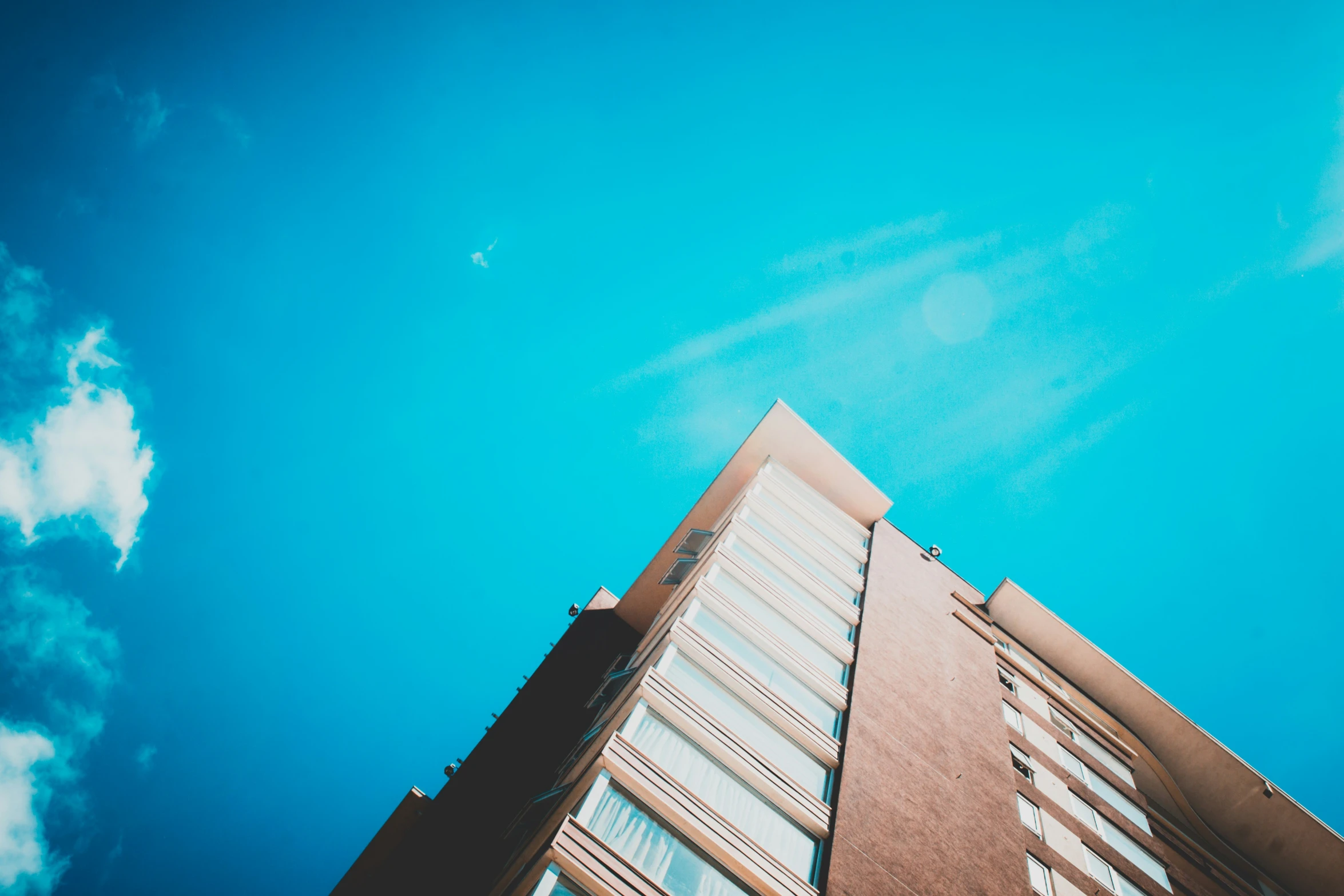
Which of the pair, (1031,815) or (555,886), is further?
(1031,815)

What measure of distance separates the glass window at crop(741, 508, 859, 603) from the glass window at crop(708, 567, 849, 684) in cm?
281

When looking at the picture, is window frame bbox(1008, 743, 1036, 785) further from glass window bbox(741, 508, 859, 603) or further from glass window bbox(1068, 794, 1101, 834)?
glass window bbox(741, 508, 859, 603)

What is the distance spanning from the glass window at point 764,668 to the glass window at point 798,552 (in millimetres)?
4664

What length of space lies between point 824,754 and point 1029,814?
6.35 metres

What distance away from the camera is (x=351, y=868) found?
17.8 metres

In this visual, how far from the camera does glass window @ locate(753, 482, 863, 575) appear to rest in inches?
832

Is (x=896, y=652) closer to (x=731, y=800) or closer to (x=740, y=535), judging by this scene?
(x=740, y=535)

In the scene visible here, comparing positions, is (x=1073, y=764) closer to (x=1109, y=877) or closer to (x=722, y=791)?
(x=1109, y=877)

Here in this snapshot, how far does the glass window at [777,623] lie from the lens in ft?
51.3

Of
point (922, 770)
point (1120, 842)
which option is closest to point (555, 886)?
point (922, 770)

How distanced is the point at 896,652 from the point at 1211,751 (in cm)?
1488

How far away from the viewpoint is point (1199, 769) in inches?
851

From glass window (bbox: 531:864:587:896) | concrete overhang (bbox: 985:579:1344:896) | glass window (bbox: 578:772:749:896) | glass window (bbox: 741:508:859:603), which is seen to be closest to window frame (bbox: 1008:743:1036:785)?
glass window (bbox: 741:508:859:603)

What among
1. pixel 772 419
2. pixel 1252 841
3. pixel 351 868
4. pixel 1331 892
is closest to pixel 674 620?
pixel 772 419
